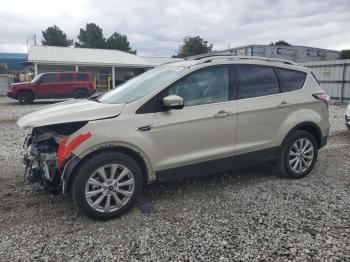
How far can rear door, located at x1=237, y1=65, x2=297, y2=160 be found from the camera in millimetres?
4340

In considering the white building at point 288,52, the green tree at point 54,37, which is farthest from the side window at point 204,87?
the green tree at point 54,37

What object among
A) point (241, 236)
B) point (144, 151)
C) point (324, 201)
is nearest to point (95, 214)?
point (144, 151)

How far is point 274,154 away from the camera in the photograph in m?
4.69

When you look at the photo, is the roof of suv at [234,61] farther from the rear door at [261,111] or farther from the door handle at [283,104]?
the door handle at [283,104]

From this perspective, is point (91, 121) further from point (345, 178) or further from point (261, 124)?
point (345, 178)

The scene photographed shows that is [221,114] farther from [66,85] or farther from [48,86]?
[48,86]

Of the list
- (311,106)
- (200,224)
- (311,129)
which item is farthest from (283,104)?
(200,224)

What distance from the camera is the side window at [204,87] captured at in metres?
3.96

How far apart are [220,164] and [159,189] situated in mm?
950

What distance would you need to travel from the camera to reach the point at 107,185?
3.52 meters

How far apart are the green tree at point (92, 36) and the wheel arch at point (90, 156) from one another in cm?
7123

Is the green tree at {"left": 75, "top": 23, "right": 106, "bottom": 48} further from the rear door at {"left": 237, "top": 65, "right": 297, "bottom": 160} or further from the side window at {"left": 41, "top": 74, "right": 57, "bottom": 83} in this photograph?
the rear door at {"left": 237, "top": 65, "right": 297, "bottom": 160}

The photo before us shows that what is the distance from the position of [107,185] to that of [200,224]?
3.69ft

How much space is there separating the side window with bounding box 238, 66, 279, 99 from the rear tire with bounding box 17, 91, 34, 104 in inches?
638
